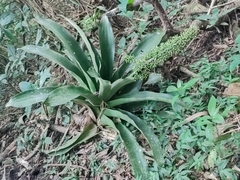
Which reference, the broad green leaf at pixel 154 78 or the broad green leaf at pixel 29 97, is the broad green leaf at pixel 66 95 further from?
the broad green leaf at pixel 154 78

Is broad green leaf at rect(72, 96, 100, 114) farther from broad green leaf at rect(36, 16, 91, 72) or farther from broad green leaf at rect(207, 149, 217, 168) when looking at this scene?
broad green leaf at rect(207, 149, 217, 168)

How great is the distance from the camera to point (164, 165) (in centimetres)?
149

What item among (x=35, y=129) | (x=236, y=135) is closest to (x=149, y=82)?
(x=236, y=135)

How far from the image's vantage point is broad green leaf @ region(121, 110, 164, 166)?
58.8 inches

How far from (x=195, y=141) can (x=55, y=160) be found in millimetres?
816

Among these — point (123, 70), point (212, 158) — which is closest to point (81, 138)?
point (123, 70)

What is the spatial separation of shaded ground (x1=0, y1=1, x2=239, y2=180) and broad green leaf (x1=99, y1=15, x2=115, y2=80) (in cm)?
27

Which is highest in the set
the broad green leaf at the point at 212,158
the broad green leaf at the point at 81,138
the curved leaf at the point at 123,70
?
the curved leaf at the point at 123,70

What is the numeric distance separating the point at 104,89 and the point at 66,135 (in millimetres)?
440

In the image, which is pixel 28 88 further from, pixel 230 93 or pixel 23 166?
pixel 230 93

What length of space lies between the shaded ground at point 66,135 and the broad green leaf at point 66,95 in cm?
22

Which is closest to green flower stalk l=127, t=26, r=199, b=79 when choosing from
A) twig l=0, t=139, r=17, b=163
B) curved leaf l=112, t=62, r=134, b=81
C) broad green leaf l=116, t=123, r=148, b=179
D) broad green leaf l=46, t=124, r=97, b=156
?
curved leaf l=112, t=62, r=134, b=81

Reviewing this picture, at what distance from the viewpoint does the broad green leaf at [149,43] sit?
1766 millimetres

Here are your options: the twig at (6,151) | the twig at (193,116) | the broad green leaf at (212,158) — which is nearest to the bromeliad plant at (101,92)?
the twig at (193,116)
